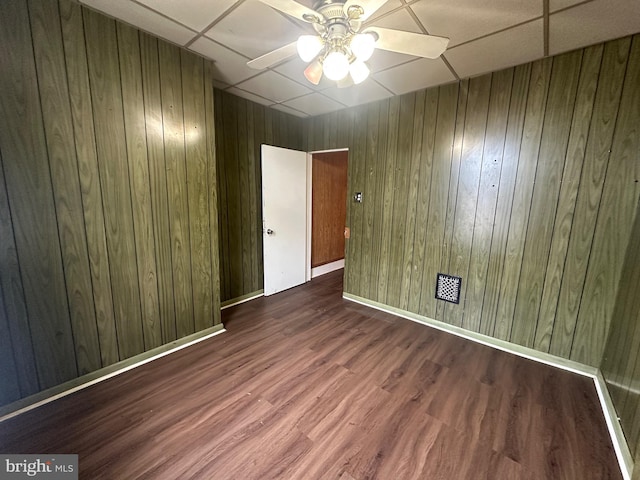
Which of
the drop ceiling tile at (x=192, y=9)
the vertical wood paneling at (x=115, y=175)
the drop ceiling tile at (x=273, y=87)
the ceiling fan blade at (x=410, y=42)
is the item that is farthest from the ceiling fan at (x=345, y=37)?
the vertical wood paneling at (x=115, y=175)

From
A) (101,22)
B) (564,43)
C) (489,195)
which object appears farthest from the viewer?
(489,195)

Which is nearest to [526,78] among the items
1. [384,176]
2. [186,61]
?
[384,176]

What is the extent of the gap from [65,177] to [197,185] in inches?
34.3

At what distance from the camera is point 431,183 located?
2.79m

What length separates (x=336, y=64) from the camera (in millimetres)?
1338

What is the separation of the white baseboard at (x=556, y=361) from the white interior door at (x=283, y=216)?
96cm

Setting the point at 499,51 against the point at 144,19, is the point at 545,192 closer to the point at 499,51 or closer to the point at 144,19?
the point at 499,51

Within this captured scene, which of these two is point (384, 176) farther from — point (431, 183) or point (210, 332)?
point (210, 332)

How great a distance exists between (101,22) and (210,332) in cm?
258

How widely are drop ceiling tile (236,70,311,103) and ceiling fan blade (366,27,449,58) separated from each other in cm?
141

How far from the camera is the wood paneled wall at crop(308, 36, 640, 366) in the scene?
196 cm

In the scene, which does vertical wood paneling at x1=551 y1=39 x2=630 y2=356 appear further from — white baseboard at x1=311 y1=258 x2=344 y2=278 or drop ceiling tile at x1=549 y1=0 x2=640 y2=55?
white baseboard at x1=311 y1=258 x2=344 y2=278

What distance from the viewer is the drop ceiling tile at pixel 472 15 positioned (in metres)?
1.53

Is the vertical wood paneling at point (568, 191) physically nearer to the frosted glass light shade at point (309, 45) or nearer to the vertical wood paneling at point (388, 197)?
the vertical wood paneling at point (388, 197)
